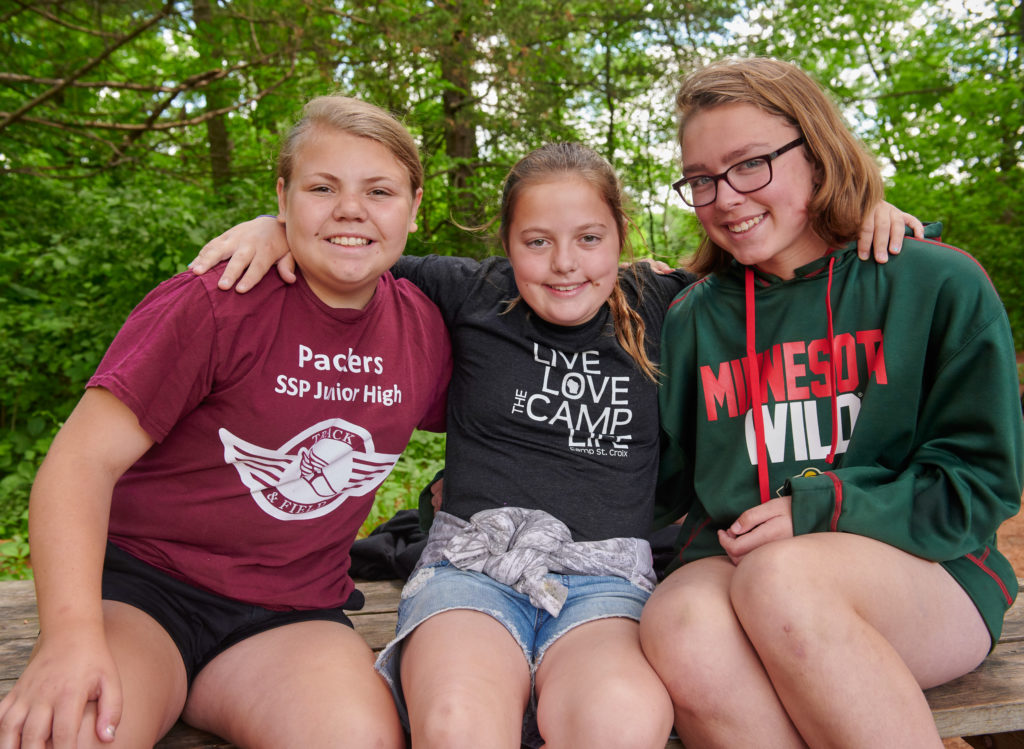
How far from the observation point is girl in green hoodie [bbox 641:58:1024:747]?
1486mm

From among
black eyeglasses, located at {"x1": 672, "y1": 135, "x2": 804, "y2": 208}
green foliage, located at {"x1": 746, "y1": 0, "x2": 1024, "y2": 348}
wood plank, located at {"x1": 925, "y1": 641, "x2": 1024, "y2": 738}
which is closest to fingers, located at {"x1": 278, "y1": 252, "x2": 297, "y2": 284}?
black eyeglasses, located at {"x1": 672, "y1": 135, "x2": 804, "y2": 208}

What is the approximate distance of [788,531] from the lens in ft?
5.53

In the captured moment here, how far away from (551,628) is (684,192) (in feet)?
→ 3.78

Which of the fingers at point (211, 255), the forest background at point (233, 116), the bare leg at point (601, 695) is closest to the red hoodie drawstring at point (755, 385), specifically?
the bare leg at point (601, 695)

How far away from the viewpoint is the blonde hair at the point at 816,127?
184 cm

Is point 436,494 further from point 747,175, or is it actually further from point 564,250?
point 747,175

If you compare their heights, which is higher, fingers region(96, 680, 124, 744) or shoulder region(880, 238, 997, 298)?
shoulder region(880, 238, 997, 298)

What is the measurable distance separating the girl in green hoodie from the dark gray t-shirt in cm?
13

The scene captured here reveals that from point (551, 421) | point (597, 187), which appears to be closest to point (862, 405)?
point (551, 421)

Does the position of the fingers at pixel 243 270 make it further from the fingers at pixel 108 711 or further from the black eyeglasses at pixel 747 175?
the black eyeglasses at pixel 747 175

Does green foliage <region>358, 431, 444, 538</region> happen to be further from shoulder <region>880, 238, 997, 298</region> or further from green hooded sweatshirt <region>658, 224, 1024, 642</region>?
shoulder <region>880, 238, 997, 298</region>

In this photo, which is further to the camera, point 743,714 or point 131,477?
point 131,477

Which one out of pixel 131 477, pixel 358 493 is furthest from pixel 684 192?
pixel 131 477

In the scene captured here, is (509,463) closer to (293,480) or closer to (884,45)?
(293,480)
